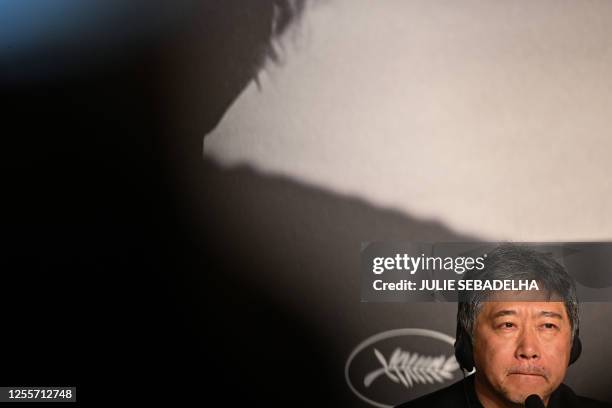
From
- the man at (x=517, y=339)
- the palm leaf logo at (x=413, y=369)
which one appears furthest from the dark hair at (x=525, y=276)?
the palm leaf logo at (x=413, y=369)

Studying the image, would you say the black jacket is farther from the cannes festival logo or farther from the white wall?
the white wall

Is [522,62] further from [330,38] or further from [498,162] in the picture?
[330,38]

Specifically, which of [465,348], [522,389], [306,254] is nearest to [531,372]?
[522,389]

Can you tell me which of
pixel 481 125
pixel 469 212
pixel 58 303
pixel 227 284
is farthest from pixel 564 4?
pixel 58 303

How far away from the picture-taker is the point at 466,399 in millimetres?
1730

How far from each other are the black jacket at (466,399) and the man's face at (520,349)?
0.02 metres

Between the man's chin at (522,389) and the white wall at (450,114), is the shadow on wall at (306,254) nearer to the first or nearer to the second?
the white wall at (450,114)

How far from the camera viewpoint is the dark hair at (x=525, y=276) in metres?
1.73

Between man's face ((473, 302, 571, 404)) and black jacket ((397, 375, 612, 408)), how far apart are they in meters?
0.02

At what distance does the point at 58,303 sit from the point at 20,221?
10.8 inches

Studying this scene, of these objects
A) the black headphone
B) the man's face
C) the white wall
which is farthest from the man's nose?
the white wall

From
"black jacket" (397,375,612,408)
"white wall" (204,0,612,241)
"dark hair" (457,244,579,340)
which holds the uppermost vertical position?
"white wall" (204,0,612,241)

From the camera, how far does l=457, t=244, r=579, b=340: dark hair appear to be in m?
1.73

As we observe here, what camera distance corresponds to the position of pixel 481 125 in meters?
1.79
